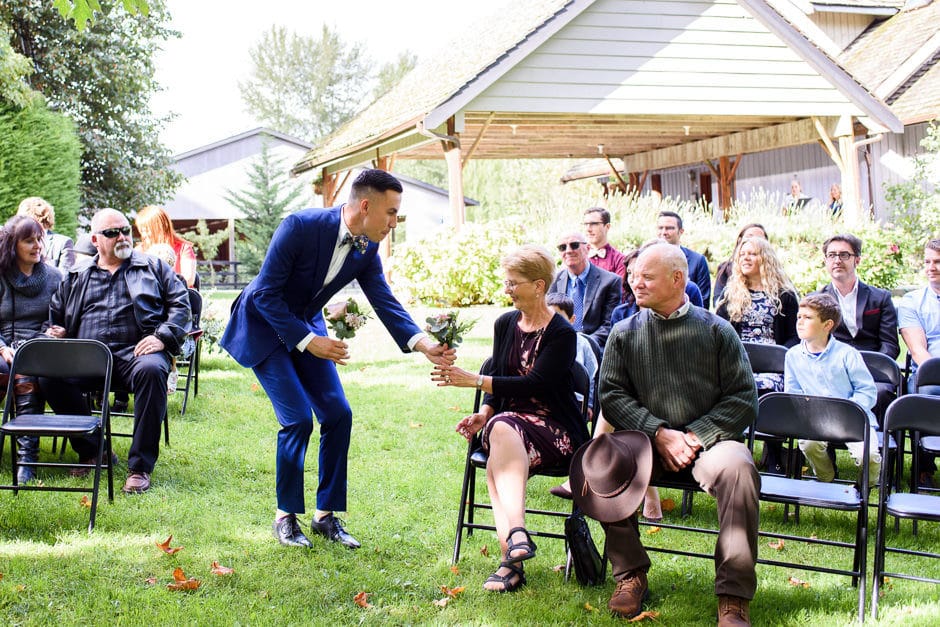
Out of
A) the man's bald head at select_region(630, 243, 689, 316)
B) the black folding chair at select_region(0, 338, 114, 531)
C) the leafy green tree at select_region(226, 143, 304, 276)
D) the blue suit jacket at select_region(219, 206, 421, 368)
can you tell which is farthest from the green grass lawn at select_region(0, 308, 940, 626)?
the leafy green tree at select_region(226, 143, 304, 276)

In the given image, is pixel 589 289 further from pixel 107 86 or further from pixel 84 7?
pixel 107 86

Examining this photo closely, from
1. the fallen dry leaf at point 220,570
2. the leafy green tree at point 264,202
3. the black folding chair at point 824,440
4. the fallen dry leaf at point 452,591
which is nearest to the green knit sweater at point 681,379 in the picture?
the black folding chair at point 824,440

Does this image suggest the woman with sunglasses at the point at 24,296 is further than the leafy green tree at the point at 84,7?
Yes

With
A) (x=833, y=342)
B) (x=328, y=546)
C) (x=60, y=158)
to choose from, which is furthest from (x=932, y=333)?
(x=60, y=158)

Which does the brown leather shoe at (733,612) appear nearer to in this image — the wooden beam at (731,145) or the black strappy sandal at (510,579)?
the black strappy sandal at (510,579)

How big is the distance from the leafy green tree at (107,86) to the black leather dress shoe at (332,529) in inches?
739

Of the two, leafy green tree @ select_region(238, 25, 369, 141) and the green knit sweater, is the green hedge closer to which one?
the green knit sweater

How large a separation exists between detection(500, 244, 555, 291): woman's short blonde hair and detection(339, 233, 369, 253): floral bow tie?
0.75 metres

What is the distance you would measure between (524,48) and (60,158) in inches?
353

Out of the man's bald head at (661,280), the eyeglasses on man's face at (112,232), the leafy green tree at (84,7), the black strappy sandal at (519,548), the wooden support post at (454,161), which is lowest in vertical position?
the black strappy sandal at (519,548)

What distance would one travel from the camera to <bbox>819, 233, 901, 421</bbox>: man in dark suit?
7082 mm

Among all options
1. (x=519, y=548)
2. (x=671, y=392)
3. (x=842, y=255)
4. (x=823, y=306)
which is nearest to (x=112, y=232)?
(x=519, y=548)

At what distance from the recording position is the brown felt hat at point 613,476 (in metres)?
4.45

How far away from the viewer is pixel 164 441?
7703mm
